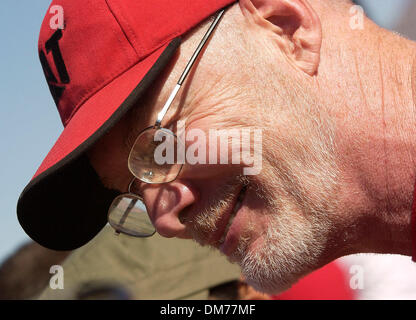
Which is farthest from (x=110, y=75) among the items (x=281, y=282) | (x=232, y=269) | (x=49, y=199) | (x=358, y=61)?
(x=232, y=269)

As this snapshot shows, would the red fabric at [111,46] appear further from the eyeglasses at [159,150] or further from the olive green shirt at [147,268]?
the olive green shirt at [147,268]

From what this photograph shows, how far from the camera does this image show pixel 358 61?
1.49m

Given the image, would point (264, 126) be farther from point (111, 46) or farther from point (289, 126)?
point (111, 46)

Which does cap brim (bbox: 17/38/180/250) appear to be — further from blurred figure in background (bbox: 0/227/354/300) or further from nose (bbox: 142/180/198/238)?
blurred figure in background (bbox: 0/227/354/300)

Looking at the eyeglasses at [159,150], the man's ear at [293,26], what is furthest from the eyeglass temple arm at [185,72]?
the man's ear at [293,26]

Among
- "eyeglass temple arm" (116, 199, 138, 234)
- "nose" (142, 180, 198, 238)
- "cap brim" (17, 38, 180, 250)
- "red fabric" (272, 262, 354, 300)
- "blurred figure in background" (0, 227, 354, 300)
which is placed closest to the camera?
"cap brim" (17, 38, 180, 250)

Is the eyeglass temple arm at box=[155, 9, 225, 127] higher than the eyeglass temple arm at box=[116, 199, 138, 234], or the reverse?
the eyeglass temple arm at box=[155, 9, 225, 127]

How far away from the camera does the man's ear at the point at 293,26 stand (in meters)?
1.50

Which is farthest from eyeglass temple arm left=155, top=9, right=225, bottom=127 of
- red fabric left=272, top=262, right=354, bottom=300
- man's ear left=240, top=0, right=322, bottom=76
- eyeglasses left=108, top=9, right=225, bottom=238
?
red fabric left=272, top=262, right=354, bottom=300

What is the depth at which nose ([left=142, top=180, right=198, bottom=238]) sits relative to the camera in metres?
1.61

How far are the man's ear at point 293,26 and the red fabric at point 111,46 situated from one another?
10 cm

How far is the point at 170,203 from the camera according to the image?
5.36 feet

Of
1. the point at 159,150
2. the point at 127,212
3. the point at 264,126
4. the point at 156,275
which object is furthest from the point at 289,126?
the point at 156,275

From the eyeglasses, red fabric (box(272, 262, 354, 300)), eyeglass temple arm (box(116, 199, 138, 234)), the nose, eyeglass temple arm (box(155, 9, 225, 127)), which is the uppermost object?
eyeglass temple arm (box(155, 9, 225, 127))
